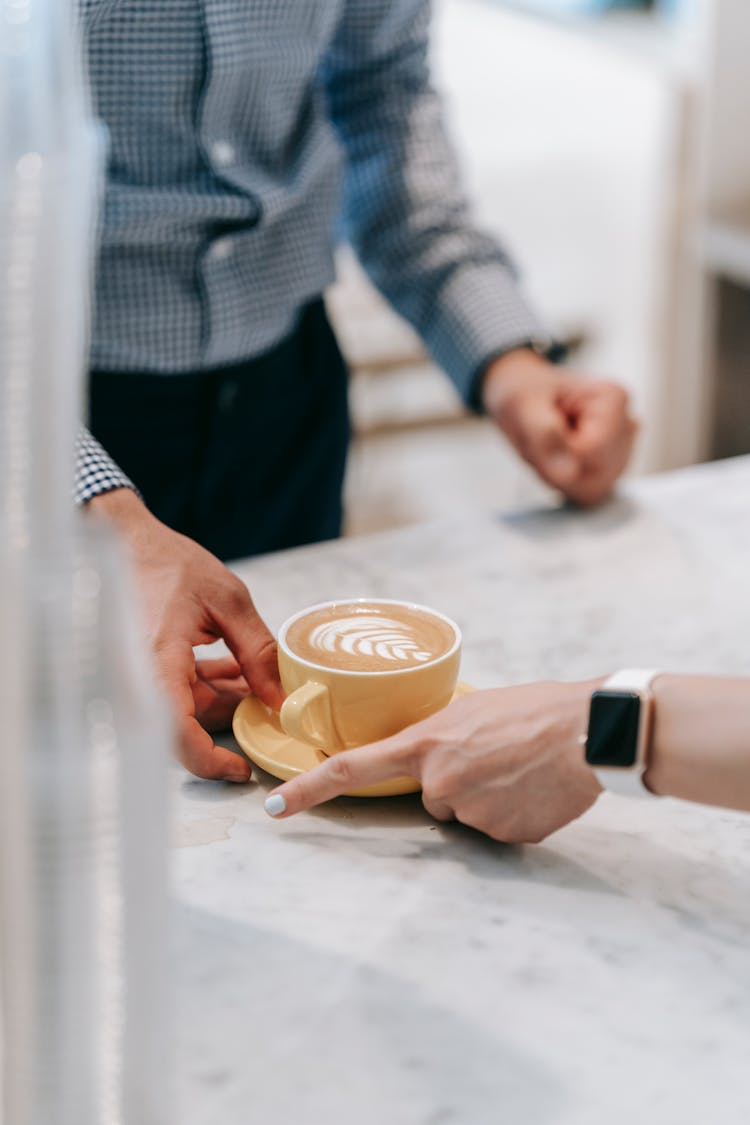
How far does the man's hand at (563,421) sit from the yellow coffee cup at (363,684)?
455 millimetres

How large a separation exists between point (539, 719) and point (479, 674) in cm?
21

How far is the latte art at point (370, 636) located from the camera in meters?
0.84

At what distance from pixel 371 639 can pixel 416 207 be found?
774 mm

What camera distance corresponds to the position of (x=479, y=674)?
1.00m

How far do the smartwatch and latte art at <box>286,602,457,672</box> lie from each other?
12cm

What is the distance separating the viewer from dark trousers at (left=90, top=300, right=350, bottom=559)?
1.34 meters

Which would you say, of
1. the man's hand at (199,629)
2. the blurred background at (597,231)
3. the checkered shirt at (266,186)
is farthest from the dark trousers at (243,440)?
the blurred background at (597,231)

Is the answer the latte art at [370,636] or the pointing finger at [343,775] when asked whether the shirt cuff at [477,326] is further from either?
the pointing finger at [343,775]

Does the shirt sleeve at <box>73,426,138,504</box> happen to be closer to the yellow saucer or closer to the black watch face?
the yellow saucer

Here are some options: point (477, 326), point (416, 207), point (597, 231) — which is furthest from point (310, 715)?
point (597, 231)

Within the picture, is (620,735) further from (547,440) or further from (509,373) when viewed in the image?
(509,373)

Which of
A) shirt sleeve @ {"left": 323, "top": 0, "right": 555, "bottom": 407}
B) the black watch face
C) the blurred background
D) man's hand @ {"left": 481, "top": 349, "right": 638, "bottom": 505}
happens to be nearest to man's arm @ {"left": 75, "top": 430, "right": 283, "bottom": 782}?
the black watch face

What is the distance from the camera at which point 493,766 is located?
2.57ft

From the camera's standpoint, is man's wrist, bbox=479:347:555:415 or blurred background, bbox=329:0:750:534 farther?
blurred background, bbox=329:0:750:534
